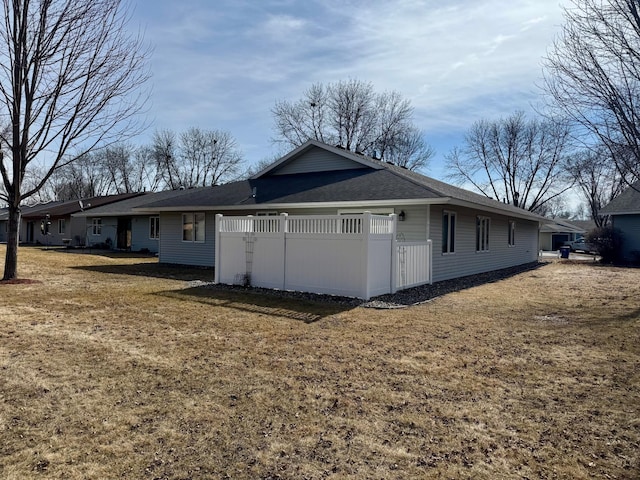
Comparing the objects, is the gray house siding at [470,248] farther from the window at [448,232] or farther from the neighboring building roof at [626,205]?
the neighboring building roof at [626,205]

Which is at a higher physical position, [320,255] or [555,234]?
[555,234]

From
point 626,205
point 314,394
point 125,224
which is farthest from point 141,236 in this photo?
point 626,205

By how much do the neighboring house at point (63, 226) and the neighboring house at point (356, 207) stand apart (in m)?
12.8

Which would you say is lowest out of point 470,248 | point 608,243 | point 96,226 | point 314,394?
point 314,394

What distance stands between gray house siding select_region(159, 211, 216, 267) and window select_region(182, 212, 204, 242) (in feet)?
0.57

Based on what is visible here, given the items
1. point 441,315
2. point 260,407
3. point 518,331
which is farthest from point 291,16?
point 260,407

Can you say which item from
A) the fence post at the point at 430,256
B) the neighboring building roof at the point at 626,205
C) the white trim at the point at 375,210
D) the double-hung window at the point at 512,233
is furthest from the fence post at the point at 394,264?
the neighboring building roof at the point at 626,205

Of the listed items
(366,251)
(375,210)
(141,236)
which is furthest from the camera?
(141,236)

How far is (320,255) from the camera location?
9.52 meters

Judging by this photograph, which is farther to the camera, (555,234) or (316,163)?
(555,234)

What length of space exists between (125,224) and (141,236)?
2.99 metres

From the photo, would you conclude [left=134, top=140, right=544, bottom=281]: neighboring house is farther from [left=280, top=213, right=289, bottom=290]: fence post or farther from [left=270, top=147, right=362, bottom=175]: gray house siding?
[left=280, top=213, right=289, bottom=290]: fence post

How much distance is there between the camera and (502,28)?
31.6ft

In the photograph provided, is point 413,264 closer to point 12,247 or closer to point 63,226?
point 12,247
